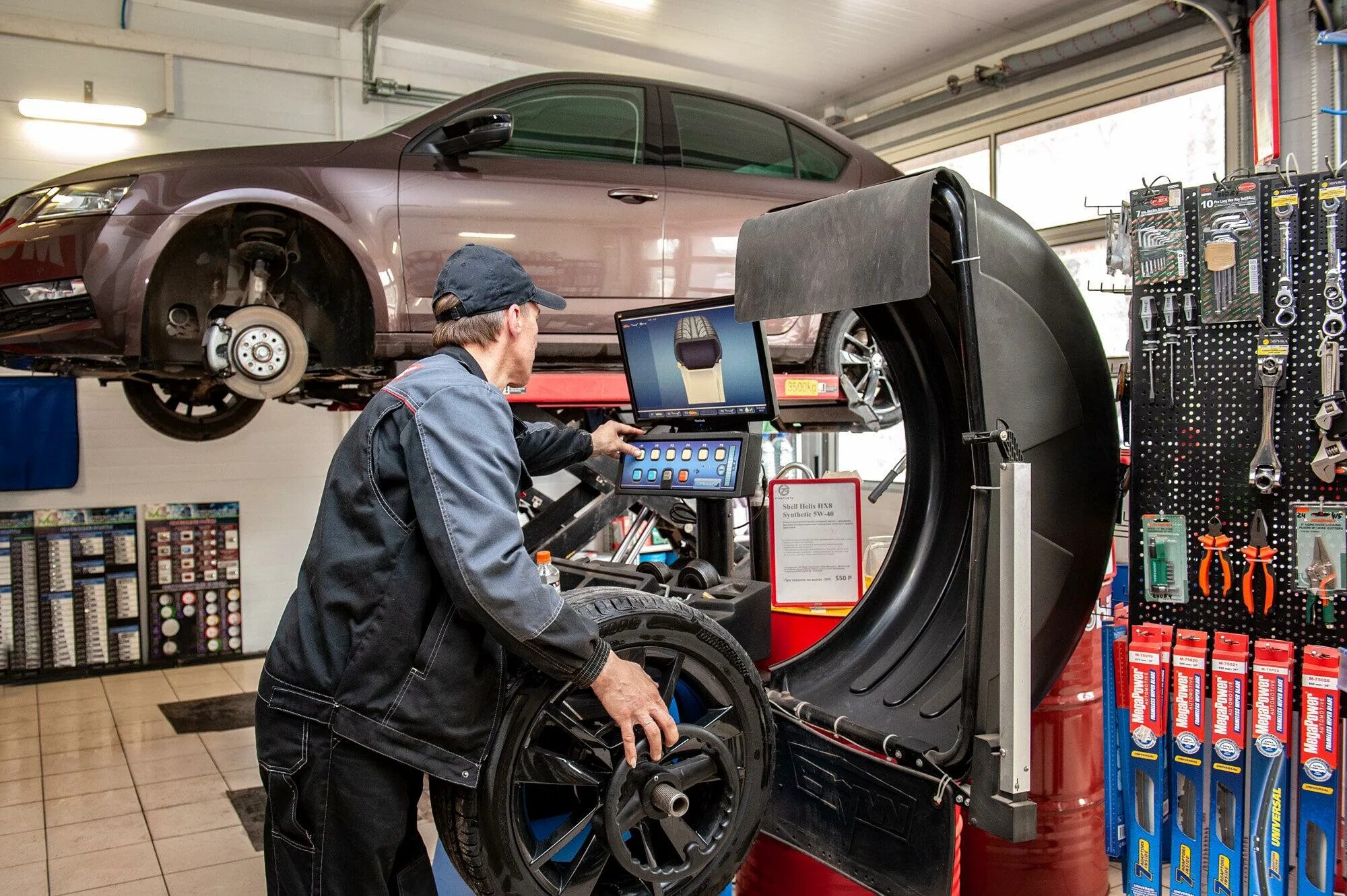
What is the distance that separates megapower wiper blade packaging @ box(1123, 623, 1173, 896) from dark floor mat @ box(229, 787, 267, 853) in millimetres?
2609

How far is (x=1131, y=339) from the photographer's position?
238 centimetres

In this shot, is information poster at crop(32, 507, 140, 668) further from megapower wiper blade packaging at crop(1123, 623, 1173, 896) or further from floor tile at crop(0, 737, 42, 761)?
megapower wiper blade packaging at crop(1123, 623, 1173, 896)

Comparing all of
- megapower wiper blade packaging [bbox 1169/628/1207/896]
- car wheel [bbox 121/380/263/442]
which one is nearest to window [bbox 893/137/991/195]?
car wheel [bbox 121/380/263/442]

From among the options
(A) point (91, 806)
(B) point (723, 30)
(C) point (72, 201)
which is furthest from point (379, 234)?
(B) point (723, 30)

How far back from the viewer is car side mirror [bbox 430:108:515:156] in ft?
11.3

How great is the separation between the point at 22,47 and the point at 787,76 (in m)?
4.64

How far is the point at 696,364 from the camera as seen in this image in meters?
2.46

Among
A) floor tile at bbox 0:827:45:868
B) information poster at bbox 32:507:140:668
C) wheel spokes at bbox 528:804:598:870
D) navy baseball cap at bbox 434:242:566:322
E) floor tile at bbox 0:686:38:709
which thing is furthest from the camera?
information poster at bbox 32:507:140:668

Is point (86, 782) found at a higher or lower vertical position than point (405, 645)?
lower

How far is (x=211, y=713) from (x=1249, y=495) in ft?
14.7

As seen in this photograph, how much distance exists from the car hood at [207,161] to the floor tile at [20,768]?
2.27m

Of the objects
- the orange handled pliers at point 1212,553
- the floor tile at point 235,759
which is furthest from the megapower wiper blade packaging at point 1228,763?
the floor tile at point 235,759

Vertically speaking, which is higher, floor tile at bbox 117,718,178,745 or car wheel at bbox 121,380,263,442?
A: car wheel at bbox 121,380,263,442

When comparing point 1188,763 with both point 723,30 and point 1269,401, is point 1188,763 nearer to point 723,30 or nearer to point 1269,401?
point 1269,401
